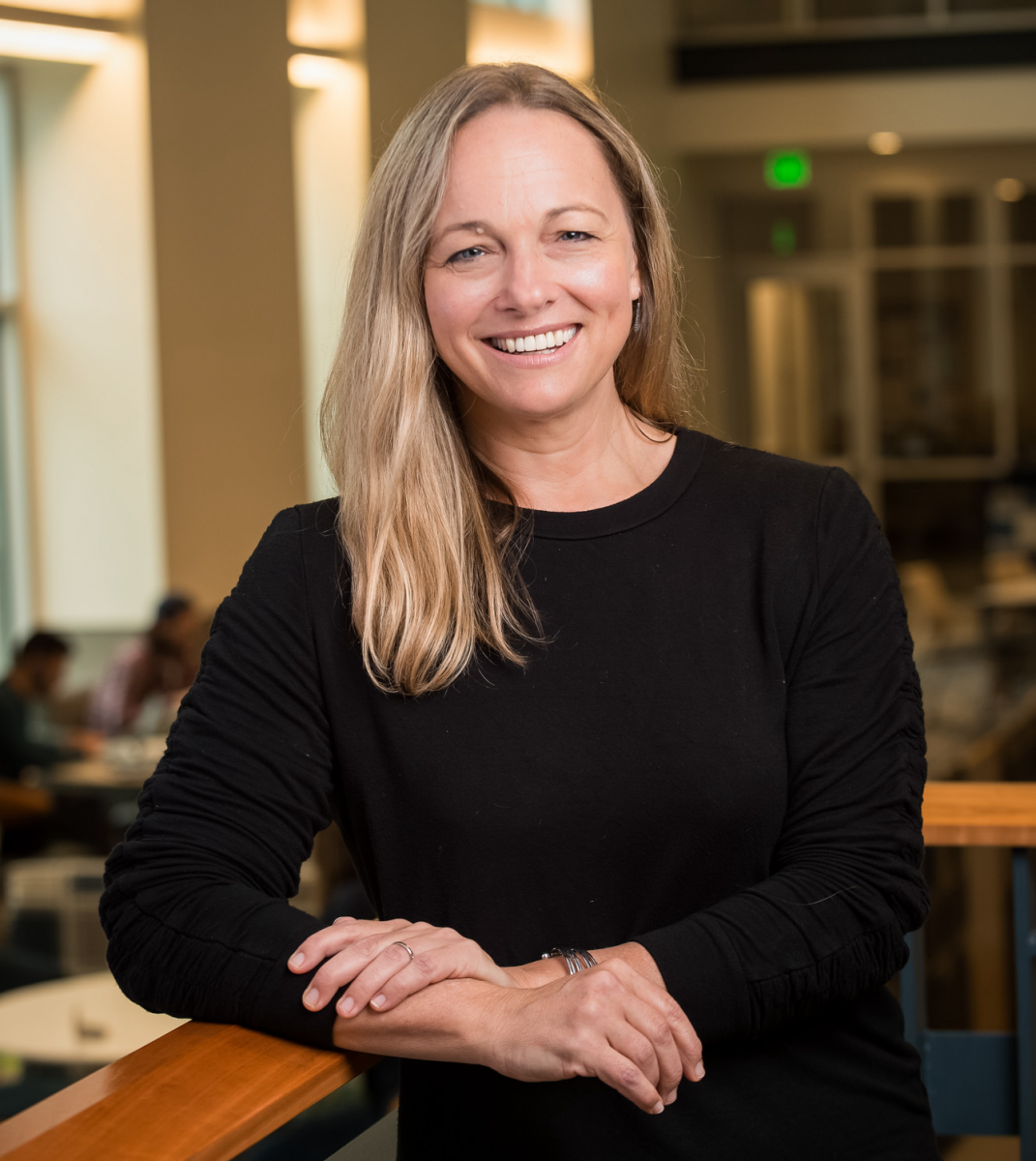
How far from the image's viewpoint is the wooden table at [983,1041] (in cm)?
150

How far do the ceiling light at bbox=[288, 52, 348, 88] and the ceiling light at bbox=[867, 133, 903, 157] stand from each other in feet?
15.1

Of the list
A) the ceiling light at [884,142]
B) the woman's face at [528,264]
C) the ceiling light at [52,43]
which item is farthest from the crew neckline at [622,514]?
the ceiling light at [884,142]

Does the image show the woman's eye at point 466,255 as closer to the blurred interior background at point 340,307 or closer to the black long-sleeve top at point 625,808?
the black long-sleeve top at point 625,808

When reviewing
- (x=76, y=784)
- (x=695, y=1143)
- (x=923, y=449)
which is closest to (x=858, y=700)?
(x=695, y=1143)

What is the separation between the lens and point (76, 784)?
516 centimetres

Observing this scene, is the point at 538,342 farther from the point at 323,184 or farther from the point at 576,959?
the point at 323,184

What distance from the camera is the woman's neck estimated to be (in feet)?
4.83

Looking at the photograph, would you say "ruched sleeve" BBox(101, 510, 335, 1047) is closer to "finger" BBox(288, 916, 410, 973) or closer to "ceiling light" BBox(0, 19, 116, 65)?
"finger" BBox(288, 916, 410, 973)

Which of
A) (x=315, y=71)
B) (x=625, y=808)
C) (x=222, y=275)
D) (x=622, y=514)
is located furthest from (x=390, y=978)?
(x=315, y=71)

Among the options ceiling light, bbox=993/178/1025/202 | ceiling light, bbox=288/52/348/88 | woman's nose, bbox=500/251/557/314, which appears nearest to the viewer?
woman's nose, bbox=500/251/557/314

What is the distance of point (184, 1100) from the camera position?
1018 mm

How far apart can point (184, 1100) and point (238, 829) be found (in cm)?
33

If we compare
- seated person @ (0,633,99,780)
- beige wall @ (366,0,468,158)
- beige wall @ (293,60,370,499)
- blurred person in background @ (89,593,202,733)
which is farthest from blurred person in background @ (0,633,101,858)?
beige wall @ (366,0,468,158)

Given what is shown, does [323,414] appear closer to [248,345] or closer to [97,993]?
[97,993]
